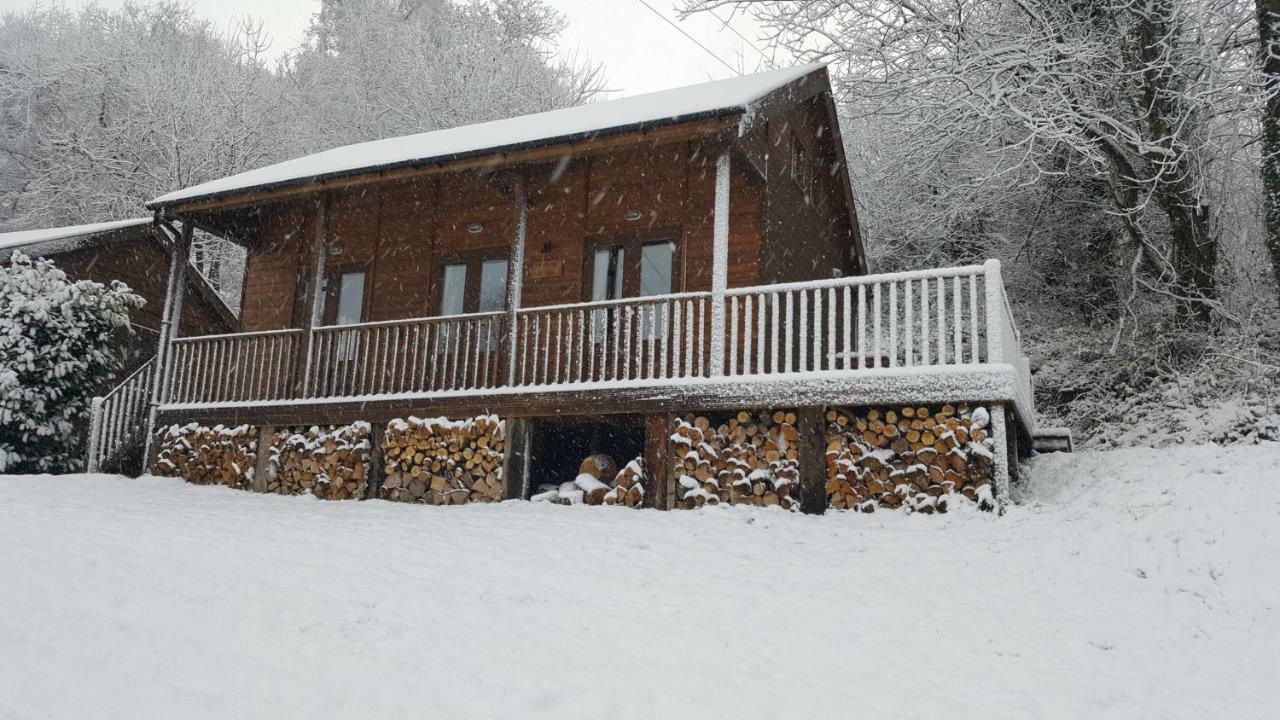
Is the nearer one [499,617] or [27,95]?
[499,617]

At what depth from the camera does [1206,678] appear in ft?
20.1

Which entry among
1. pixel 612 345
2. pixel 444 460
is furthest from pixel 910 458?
pixel 444 460

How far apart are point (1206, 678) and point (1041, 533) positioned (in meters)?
2.76

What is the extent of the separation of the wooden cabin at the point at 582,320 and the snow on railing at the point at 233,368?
0.05 meters

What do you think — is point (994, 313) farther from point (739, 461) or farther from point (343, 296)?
point (343, 296)

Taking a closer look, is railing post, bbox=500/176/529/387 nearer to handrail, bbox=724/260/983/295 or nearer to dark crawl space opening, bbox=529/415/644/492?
dark crawl space opening, bbox=529/415/644/492

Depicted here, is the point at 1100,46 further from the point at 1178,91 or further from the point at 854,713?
the point at 854,713

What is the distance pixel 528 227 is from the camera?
14375 millimetres

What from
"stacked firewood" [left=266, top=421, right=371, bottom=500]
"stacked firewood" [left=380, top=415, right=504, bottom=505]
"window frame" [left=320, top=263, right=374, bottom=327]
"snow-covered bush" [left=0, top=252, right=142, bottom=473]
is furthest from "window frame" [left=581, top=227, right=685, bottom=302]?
"snow-covered bush" [left=0, top=252, right=142, bottom=473]

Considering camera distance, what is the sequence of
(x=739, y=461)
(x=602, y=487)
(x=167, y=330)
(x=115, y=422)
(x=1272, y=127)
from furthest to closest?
(x=115, y=422) < (x=167, y=330) < (x=1272, y=127) < (x=602, y=487) < (x=739, y=461)

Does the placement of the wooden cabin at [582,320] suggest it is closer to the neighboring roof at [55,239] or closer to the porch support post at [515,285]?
the porch support post at [515,285]

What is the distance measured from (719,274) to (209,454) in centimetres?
759

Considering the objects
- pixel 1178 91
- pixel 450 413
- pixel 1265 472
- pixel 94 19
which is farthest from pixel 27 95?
pixel 1265 472

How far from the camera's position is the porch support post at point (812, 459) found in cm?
1030
